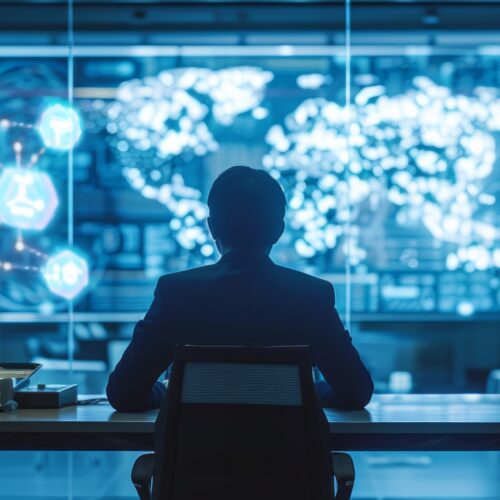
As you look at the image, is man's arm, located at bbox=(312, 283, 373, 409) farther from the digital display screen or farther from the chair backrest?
the digital display screen

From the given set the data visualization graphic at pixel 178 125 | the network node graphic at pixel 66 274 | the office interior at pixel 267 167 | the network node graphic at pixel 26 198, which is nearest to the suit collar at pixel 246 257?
the office interior at pixel 267 167

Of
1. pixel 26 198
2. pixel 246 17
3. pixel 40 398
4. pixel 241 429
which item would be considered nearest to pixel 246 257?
pixel 241 429

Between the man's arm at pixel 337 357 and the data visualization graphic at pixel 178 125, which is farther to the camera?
the data visualization graphic at pixel 178 125

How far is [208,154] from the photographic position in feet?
15.9

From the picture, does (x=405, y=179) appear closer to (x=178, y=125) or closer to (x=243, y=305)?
(x=178, y=125)

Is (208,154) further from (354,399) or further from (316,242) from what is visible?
(354,399)

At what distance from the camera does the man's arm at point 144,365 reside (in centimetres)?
142

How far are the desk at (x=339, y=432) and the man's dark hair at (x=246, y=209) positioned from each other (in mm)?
490

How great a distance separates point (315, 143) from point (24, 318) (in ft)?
8.51

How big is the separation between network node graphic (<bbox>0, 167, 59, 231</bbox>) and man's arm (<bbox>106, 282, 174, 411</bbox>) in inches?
139

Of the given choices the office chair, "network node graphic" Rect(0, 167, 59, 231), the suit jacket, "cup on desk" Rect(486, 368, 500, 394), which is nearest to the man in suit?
the suit jacket

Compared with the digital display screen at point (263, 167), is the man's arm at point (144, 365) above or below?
below

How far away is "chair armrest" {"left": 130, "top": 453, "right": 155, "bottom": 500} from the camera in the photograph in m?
1.35

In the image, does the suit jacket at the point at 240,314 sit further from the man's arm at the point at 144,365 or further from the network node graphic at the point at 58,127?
the network node graphic at the point at 58,127
